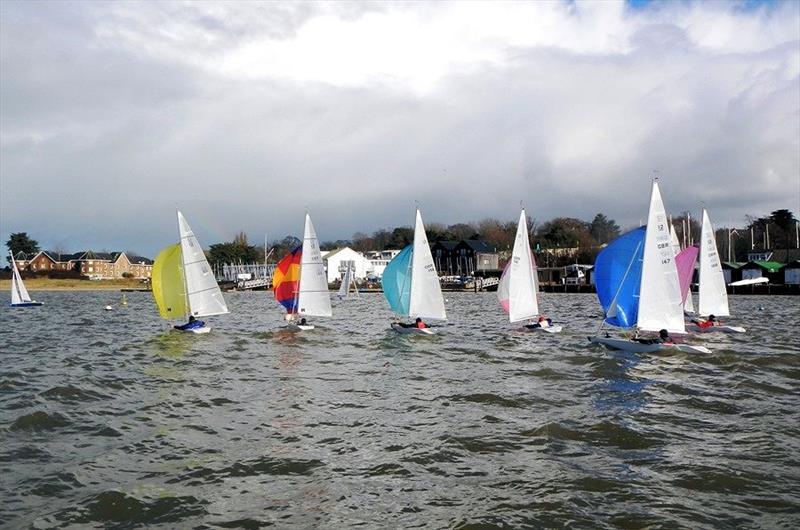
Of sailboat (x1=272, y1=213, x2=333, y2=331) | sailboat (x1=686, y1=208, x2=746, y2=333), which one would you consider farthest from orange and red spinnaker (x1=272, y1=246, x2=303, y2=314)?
sailboat (x1=686, y1=208, x2=746, y2=333)

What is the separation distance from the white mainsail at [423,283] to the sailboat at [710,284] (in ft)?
44.4

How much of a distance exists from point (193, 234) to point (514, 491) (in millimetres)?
25411

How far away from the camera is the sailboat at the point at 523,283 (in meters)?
31.3

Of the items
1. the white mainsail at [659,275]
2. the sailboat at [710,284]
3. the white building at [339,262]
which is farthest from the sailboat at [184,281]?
the white building at [339,262]

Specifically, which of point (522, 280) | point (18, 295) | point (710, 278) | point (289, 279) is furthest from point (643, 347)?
point (18, 295)

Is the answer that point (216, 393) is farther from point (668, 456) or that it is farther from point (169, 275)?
point (169, 275)

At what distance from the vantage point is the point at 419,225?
1223 inches

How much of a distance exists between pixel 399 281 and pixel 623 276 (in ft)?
36.4

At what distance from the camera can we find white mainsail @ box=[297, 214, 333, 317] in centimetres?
3300

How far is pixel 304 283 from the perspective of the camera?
3309 centimetres

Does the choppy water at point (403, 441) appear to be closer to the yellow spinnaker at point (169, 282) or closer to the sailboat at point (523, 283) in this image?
the yellow spinnaker at point (169, 282)

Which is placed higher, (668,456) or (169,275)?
(169,275)

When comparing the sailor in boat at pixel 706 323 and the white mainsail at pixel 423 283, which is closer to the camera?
the white mainsail at pixel 423 283

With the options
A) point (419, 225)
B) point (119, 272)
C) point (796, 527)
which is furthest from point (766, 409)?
point (119, 272)
